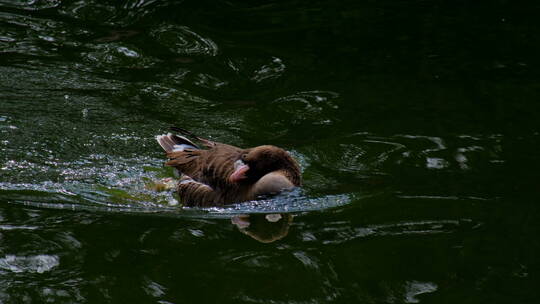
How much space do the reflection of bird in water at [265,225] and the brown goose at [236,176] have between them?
0.41 meters

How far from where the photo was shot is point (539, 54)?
12016 mm

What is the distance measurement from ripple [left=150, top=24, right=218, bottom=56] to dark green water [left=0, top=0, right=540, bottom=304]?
1.8 inches

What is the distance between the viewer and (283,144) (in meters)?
9.29

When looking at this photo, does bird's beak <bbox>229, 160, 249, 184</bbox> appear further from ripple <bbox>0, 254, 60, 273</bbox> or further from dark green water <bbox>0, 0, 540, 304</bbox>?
ripple <bbox>0, 254, 60, 273</bbox>

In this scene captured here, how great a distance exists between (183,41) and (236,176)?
20.3ft

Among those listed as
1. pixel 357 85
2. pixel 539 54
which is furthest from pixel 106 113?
pixel 539 54

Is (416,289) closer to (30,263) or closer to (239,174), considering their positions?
(239,174)

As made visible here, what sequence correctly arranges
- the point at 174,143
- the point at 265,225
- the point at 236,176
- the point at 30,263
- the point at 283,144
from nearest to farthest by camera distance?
1. the point at 30,263
2. the point at 265,225
3. the point at 236,176
4. the point at 174,143
5. the point at 283,144

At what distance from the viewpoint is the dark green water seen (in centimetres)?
535

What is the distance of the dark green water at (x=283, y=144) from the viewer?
17.5ft

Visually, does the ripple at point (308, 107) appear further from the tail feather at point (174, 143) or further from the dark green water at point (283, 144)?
the tail feather at point (174, 143)

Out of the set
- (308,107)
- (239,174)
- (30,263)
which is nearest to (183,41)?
(308,107)

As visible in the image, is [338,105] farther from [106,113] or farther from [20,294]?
[20,294]

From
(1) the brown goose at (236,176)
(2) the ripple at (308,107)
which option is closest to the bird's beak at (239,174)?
(1) the brown goose at (236,176)
